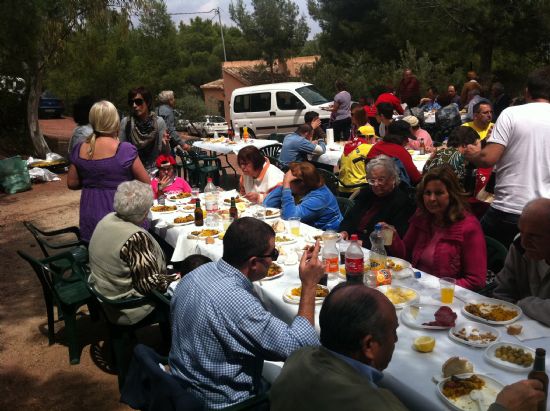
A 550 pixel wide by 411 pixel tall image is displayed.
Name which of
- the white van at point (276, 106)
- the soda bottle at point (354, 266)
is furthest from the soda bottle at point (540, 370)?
the white van at point (276, 106)

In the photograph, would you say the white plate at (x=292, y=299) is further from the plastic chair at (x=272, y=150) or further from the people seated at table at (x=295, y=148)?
the plastic chair at (x=272, y=150)

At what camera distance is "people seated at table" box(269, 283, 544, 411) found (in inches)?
62.9

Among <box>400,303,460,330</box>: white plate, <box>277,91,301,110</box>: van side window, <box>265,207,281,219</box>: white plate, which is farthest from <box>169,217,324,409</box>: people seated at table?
<box>277,91,301,110</box>: van side window

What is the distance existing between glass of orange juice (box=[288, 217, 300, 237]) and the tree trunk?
997 cm

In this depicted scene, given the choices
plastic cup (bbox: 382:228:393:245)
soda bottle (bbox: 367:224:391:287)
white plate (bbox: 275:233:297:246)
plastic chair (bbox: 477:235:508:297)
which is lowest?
plastic chair (bbox: 477:235:508:297)

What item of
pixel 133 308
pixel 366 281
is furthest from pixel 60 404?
pixel 366 281

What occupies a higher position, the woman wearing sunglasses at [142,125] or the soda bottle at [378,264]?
the woman wearing sunglasses at [142,125]

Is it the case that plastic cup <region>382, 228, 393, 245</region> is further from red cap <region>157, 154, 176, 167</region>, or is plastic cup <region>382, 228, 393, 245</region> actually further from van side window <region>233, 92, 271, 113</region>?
van side window <region>233, 92, 271, 113</region>

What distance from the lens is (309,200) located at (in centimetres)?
456

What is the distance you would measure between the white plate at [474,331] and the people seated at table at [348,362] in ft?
1.54

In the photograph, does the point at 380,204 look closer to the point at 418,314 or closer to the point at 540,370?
the point at 418,314

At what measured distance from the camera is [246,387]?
2.34m

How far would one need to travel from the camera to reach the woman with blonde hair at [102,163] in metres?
4.20

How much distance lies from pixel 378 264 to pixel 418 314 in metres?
0.65
